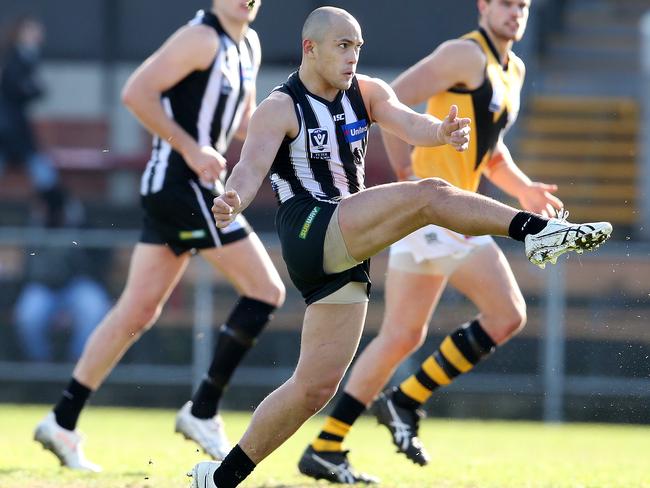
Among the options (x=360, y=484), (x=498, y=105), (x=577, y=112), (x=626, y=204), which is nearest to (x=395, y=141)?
(x=498, y=105)

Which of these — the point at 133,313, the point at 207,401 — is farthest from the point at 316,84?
the point at 207,401

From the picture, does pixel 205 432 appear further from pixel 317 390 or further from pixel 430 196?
pixel 430 196

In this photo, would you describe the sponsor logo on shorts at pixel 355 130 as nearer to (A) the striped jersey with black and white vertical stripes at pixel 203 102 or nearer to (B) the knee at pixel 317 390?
(B) the knee at pixel 317 390

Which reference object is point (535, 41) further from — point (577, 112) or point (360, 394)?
point (360, 394)

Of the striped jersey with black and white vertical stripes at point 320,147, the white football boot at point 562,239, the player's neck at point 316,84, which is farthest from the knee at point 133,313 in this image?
the white football boot at point 562,239

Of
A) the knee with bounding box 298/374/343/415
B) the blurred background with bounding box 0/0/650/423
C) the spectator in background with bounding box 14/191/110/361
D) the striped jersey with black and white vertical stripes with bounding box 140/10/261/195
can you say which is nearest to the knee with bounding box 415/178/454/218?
the knee with bounding box 298/374/343/415

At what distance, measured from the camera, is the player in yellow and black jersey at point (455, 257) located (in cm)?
719

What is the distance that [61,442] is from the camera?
754 cm

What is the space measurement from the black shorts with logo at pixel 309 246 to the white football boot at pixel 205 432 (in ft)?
6.68

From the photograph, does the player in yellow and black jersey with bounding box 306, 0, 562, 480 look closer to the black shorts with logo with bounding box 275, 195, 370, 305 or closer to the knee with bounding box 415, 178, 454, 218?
the black shorts with logo with bounding box 275, 195, 370, 305

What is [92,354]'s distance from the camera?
299 inches

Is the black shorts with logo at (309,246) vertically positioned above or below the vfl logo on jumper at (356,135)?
below

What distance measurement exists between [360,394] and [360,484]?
642mm

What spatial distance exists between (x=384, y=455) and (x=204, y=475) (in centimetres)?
369
